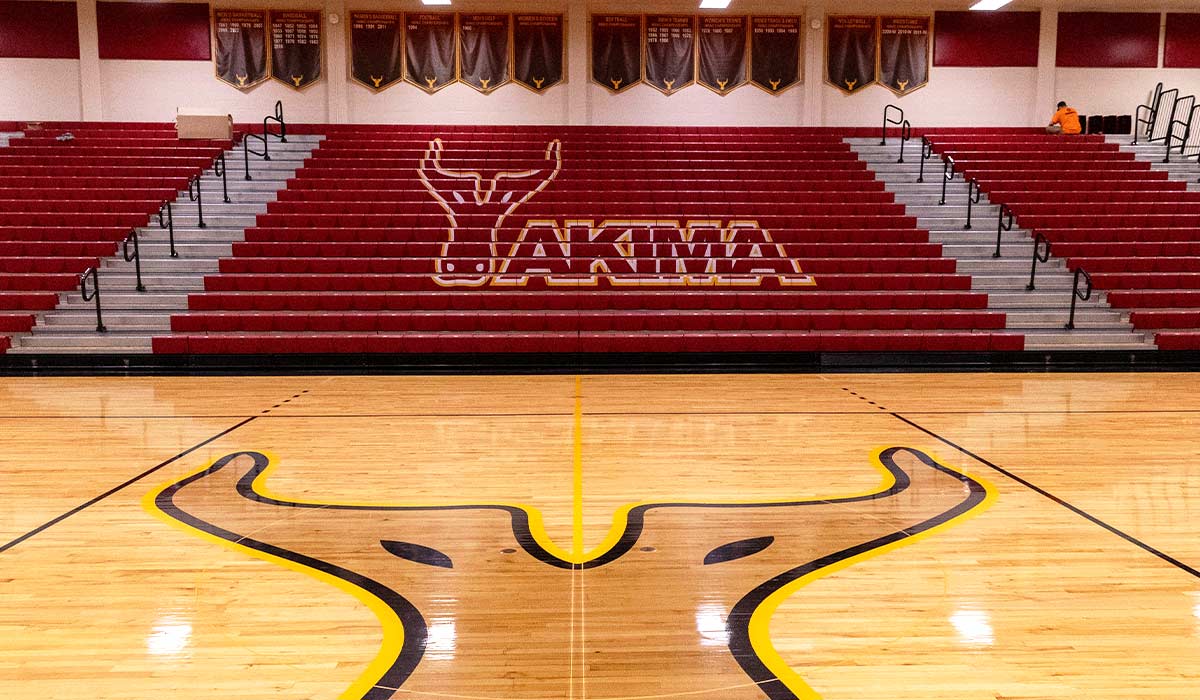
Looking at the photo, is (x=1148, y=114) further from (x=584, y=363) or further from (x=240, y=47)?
(x=240, y=47)

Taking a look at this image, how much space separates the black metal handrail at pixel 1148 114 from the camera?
10.4 metres

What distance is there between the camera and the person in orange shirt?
1043 cm

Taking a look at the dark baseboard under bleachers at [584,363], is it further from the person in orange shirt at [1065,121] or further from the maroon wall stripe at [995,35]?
the maroon wall stripe at [995,35]

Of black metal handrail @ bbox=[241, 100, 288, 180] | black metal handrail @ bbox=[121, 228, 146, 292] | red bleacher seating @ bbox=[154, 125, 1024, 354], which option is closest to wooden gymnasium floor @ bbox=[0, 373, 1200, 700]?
red bleacher seating @ bbox=[154, 125, 1024, 354]

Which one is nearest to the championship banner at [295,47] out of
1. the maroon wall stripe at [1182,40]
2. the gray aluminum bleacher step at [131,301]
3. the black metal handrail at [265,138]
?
the black metal handrail at [265,138]

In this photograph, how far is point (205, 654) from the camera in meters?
1.66

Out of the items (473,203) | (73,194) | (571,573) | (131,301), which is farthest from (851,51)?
(571,573)

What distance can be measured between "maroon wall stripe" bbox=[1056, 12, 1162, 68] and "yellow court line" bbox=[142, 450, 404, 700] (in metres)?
12.2

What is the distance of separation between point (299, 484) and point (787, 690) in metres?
2.05

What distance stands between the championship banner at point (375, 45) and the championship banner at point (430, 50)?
0.14 meters

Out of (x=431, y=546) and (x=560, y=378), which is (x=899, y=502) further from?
(x=560, y=378)

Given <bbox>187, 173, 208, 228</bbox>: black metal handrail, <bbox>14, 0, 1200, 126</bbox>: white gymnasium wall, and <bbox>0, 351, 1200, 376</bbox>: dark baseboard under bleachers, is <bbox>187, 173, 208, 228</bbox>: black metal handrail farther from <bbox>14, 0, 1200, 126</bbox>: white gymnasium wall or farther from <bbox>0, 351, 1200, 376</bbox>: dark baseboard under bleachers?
<bbox>14, 0, 1200, 126</bbox>: white gymnasium wall

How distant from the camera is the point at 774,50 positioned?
427 inches

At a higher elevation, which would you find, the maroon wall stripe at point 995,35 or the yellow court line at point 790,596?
the maroon wall stripe at point 995,35
